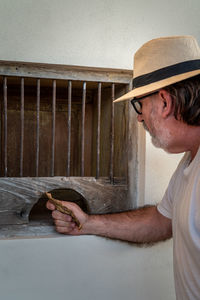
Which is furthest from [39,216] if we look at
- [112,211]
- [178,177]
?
[178,177]

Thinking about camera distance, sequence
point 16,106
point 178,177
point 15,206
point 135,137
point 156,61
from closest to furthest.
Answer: point 156,61, point 178,177, point 15,206, point 135,137, point 16,106

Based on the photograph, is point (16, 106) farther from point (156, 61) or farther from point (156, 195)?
point (156, 61)

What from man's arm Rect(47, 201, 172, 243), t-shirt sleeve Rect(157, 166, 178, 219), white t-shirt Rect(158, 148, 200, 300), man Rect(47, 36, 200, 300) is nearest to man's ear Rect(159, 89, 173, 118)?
man Rect(47, 36, 200, 300)

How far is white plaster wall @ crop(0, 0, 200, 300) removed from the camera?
3.84ft

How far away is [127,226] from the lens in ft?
4.10

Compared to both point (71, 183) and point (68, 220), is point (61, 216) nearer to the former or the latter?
point (68, 220)

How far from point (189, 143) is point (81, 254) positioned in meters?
0.61

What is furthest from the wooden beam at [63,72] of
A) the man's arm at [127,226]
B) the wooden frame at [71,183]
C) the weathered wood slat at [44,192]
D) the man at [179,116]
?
the man's arm at [127,226]

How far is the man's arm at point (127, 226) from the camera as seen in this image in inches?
48.2

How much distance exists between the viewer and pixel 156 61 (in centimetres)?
94

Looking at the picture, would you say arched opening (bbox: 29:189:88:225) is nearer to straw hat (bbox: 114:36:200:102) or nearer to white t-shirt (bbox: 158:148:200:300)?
white t-shirt (bbox: 158:148:200:300)

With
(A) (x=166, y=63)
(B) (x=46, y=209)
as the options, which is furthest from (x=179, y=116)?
(B) (x=46, y=209)

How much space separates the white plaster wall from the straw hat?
311 mm

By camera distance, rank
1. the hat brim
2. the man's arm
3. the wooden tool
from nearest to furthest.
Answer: the hat brim < the wooden tool < the man's arm
